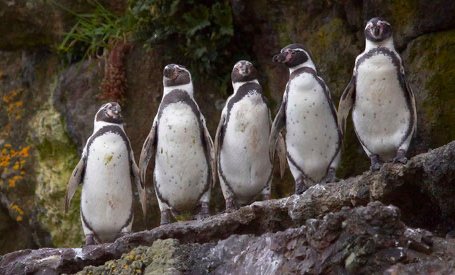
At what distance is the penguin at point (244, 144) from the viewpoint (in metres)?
7.73

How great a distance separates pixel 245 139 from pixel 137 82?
2526mm

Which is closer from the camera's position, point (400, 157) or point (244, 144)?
point (400, 157)

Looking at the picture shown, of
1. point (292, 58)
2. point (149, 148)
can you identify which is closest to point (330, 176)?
point (292, 58)

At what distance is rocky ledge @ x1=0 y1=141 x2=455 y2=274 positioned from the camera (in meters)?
5.03

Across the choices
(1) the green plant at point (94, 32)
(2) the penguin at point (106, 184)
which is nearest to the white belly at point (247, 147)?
(2) the penguin at point (106, 184)

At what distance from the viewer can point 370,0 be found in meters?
8.42

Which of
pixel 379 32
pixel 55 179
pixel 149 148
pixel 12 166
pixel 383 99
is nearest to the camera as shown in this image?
pixel 383 99

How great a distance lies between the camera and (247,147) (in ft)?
25.4

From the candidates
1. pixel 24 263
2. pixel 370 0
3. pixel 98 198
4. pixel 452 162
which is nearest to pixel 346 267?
pixel 452 162

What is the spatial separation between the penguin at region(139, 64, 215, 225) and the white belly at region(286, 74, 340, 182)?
0.70 meters

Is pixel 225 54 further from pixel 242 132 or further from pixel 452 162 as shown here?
pixel 452 162

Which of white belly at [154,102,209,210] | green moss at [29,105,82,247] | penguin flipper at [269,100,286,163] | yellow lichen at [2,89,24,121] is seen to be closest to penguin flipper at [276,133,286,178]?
penguin flipper at [269,100,286,163]

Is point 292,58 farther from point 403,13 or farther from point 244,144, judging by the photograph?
point 403,13

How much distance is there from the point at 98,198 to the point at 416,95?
8.23ft
